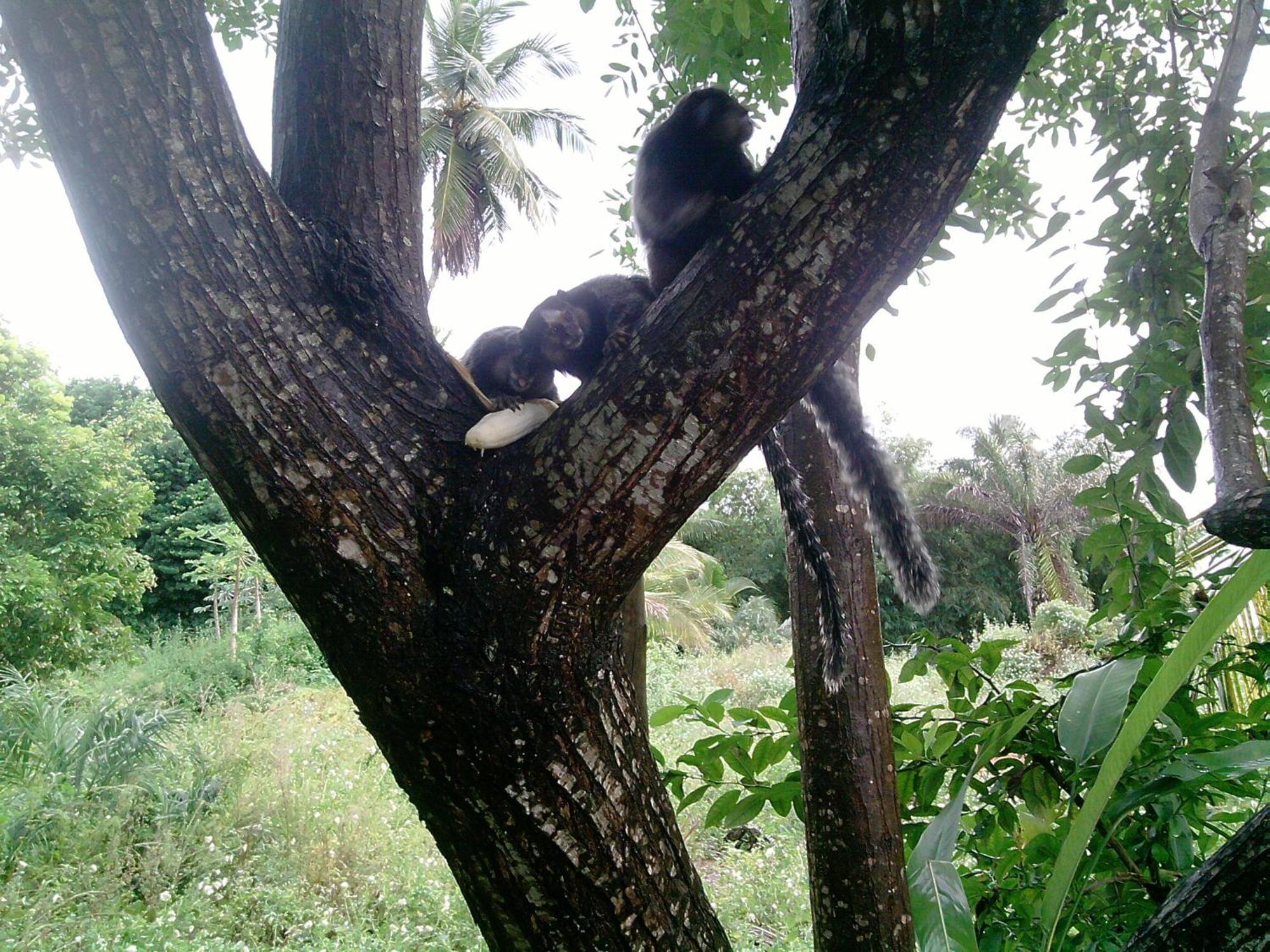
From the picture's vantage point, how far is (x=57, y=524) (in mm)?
9672

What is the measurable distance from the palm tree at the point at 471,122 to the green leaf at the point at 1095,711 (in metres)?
16.2

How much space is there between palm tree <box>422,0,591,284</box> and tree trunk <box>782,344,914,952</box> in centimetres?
1544

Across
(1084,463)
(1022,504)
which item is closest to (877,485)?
(1084,463)

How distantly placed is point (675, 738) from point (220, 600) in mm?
10196

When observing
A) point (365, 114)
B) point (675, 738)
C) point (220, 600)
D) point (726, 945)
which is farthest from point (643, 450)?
point (220, 600)

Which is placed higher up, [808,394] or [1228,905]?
[808,394]

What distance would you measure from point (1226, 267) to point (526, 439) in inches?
42.0

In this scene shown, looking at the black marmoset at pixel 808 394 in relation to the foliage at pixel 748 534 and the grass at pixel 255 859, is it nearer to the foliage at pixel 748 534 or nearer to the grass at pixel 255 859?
the grass at pixel 255 859

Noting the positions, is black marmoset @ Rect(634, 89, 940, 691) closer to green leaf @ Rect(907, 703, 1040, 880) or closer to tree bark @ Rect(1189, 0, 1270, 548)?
green leaf @ Rect(907, 703, 1040, 880)

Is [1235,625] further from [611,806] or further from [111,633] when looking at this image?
[111,633]

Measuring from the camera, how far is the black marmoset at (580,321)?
2.69m

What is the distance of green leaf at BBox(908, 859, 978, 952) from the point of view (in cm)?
99

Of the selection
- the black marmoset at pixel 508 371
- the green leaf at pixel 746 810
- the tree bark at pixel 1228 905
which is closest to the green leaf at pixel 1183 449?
the tree bark at pixel 1228 905

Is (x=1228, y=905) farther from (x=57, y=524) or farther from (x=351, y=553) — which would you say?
(x=57, y=524)
